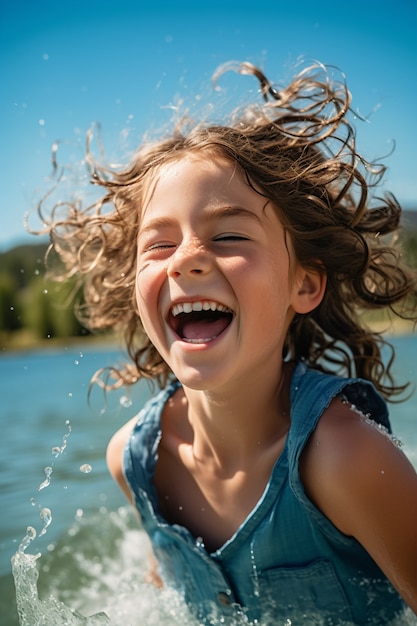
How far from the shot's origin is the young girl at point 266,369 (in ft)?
6.50

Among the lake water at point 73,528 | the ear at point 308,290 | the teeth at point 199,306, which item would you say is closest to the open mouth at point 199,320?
the teeth at point 199,306

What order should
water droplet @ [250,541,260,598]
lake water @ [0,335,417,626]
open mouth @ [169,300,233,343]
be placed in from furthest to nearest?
1. lake water @ [0,335,417,626]
2. water droplet @ [250,541,260,598]
3. open mouth @ [169,300,233,343]

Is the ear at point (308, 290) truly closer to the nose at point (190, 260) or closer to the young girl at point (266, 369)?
the young girl at point (266, 369)

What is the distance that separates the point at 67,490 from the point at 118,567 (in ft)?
2.54

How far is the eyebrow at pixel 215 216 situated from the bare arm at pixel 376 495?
2.11 ft

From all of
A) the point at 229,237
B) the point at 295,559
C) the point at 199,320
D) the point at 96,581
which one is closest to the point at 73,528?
the point at 96,581

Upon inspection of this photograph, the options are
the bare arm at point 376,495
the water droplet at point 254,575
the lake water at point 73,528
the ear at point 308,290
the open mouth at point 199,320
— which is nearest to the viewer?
the bare arm at point 376,495

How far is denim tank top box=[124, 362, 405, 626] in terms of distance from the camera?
6.92 feet

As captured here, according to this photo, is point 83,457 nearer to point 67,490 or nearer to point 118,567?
point 67,490

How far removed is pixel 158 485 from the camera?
2549 millimetres

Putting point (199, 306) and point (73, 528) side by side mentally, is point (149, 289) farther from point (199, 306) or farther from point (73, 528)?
point (73, 528)

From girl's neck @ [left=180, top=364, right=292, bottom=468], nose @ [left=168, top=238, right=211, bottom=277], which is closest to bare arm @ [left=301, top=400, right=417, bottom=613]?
girl's neck @ [left=180, top=364, right=292, bottom=468]

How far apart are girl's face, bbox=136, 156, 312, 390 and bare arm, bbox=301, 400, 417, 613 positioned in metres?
0.36

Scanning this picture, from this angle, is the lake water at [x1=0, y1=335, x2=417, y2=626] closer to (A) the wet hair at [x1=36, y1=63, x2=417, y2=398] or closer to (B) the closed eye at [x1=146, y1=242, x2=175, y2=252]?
(A) the wet hair at [x1=36, y1=63, x2=417, y2=398]
